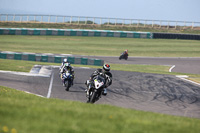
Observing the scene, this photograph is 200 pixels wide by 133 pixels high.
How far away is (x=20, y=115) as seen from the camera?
6844mm

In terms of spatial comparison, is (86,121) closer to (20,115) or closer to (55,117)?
(55,117)

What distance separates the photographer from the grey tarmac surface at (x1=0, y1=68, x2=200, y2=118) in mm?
15391

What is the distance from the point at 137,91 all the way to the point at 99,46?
1171 inches

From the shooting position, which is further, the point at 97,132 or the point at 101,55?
the point at 101,55

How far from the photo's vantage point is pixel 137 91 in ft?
63.4

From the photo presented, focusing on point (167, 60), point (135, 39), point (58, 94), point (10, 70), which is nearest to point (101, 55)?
point (167, 60)

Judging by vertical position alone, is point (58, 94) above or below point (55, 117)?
below

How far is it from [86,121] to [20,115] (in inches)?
52.9

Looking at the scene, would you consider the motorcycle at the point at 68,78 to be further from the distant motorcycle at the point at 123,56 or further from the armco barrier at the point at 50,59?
the distant motorcycle at the point at 123,56

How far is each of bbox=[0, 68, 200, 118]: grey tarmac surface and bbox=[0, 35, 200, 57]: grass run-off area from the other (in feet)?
65.0

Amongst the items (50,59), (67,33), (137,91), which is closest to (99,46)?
(67,33)

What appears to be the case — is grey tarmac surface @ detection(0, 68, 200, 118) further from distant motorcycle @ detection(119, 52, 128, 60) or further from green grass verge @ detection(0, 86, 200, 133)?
distant motorcycle @ detection(119, 52, 128, 60)

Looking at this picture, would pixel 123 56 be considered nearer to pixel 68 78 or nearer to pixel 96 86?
pixel 68 78

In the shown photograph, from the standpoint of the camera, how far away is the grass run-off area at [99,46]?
44.9 metres
